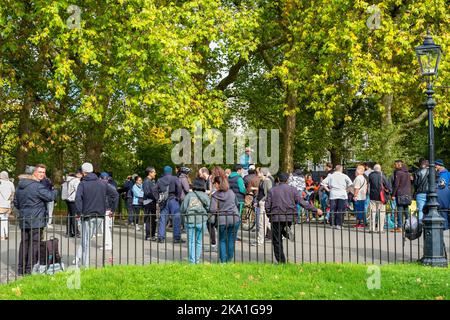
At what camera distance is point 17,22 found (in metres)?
20.7

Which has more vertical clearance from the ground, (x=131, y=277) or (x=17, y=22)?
(x=17, y=22)

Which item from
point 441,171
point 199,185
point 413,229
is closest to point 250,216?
point 441,171

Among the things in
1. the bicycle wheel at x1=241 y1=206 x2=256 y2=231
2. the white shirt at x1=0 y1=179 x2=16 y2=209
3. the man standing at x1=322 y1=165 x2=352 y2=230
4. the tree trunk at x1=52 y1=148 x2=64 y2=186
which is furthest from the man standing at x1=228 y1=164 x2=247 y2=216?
the tree trunk at x1=52 y1=148 x2=64 y2=186

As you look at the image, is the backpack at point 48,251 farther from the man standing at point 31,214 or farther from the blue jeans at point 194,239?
the blue jeans at point 194,239

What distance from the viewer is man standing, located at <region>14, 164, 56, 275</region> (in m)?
11.3

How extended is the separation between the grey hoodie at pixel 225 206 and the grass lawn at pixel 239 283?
1209 mm

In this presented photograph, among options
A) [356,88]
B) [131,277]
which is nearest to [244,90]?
[356,88]

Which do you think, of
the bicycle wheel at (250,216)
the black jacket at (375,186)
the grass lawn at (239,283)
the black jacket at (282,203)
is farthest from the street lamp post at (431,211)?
the bicycle wheel at (250,216)

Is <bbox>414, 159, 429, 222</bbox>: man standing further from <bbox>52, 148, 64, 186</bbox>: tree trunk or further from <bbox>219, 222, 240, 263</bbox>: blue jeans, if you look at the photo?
<bbox>52, 148, 64, 186</bbox>: tree trunk

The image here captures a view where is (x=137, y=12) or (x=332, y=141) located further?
(x=332, y=141)

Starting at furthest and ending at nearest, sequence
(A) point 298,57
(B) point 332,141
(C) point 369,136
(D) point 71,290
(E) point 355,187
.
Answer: (B) point 332,141 < (C) point 369,136 < (A) point 298,57 < (E) point 355,187 < (D) point 71,290
